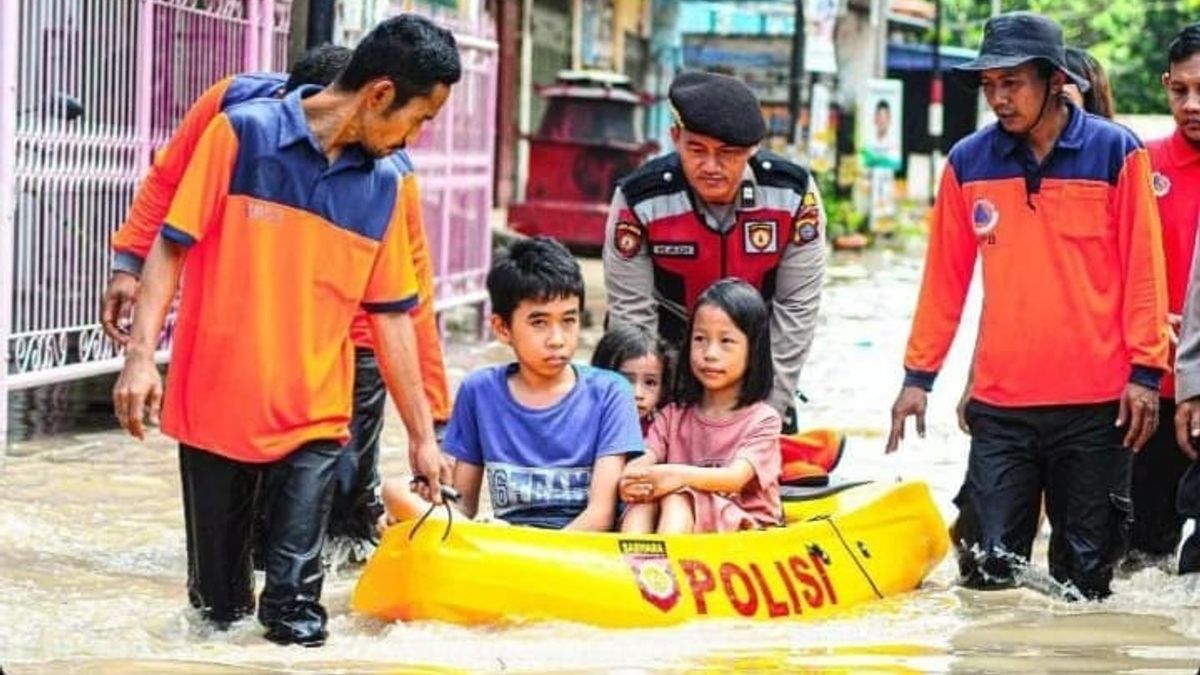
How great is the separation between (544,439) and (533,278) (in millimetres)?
433

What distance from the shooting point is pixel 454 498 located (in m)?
6.30

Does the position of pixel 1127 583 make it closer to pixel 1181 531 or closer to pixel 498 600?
pixel 1181 531

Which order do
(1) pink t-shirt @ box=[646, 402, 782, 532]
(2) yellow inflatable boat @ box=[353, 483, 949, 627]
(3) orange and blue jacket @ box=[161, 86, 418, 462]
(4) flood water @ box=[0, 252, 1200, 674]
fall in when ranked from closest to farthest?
(3) orange and blue jacket @ box=[161, 86, 418, 462] → (4) flood water @ box=[0, 252, 1200, 674] → (2) yellow inflatable boat @ box=[353, 483, 949, 627] → (1) pink t-shirt @ box=[646, 402, 782, 532]

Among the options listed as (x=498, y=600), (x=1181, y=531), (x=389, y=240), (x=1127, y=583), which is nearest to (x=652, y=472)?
(x=498, y=600)

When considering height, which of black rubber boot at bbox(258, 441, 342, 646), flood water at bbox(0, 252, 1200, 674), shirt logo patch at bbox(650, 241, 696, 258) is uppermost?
shirt logo patch at bbox(650, 241, 696, 258)

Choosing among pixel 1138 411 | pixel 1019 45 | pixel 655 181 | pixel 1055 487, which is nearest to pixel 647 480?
pixel 655 181

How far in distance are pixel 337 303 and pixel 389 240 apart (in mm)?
215

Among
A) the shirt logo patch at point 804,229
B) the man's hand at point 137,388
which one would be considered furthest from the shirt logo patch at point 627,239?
the man's hand at point 137,388

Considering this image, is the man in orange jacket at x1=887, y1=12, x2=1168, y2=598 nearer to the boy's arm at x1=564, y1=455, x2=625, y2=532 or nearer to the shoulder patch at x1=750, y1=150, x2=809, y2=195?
the shoulder patch at x1=750, y1=150, x2=809, y2=195

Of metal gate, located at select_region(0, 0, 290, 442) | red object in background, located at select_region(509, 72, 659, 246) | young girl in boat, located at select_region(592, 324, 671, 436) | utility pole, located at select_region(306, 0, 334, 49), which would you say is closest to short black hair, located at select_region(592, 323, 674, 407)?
young girl in boat, located at select_region(592, 324, 671, 436)

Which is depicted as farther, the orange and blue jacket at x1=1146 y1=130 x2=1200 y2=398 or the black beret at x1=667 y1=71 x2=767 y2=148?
the orange and blue jacket at x1=1146 y1=130 x2=1200 y2=398

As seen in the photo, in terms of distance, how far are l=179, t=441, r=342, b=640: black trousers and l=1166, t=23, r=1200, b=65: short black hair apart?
299 cm

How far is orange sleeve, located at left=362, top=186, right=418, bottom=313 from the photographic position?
614cm

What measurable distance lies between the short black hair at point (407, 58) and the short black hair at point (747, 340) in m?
1.41
